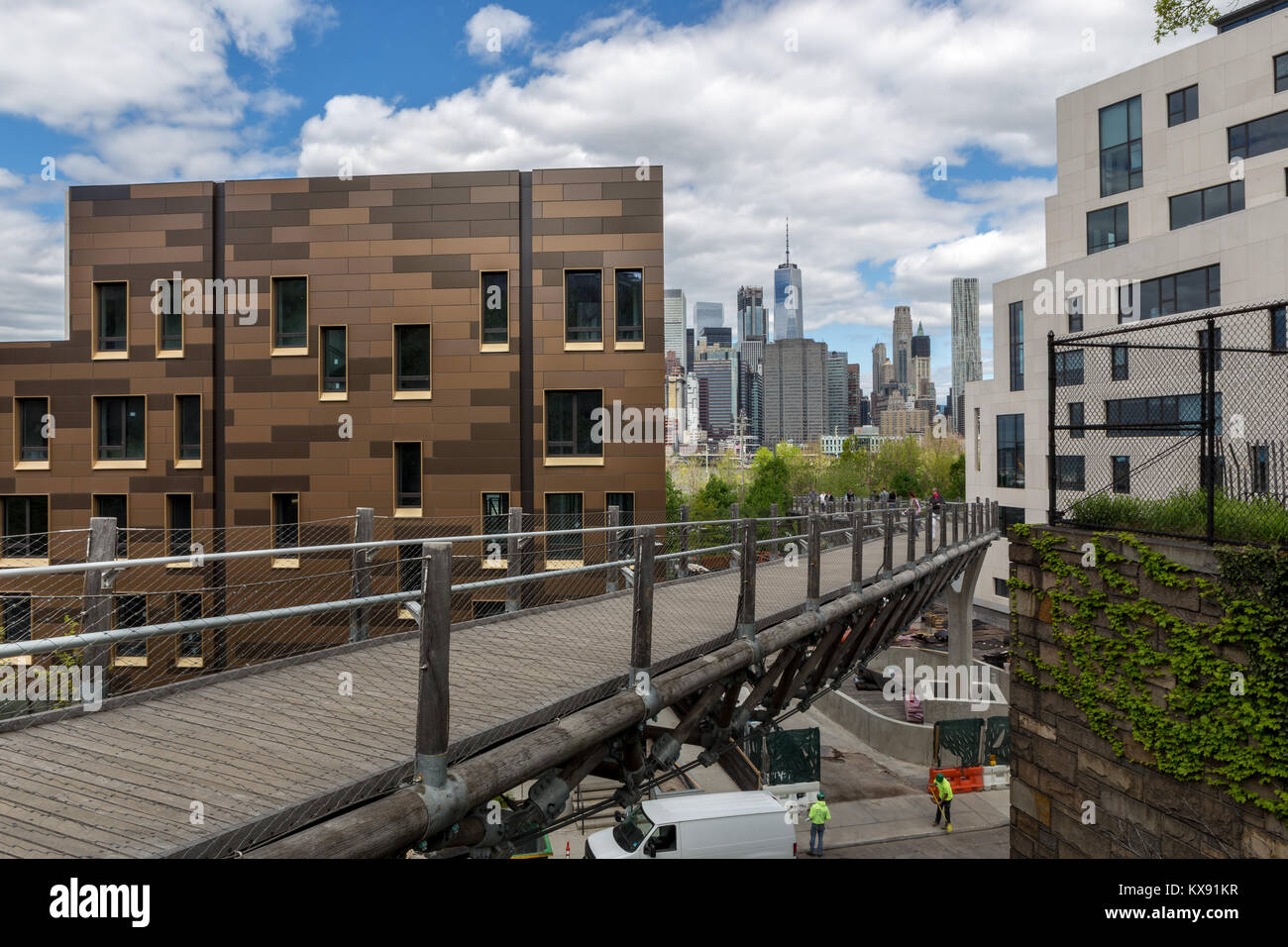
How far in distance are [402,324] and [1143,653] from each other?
19118 mm

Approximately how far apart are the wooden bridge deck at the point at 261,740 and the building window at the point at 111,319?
20.7 m

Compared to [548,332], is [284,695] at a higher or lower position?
lower

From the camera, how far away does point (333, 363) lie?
70.4ft

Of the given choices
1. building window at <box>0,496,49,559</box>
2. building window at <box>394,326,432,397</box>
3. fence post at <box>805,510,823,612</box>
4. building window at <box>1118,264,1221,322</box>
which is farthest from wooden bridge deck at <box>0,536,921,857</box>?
building window at <box>1118,264,1221,322</box>

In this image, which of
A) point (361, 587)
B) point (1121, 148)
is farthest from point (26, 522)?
point (1121, 148)

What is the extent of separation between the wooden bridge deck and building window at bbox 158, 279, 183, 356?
19.5 metres

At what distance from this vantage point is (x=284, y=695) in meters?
5.22

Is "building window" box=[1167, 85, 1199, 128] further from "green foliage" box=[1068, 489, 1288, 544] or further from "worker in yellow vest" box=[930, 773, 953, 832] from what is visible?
"green foliage" box=[1068, 489, 1288, 544]

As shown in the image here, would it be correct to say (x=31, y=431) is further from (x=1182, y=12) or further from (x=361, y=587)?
(x=1182, y=12)

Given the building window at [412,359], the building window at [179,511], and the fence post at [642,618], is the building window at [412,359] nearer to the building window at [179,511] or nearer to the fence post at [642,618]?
the building window at [179,511]

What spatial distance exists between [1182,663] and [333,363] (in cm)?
2077

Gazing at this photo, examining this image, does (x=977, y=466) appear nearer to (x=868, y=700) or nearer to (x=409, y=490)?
(x=868, y=700)
